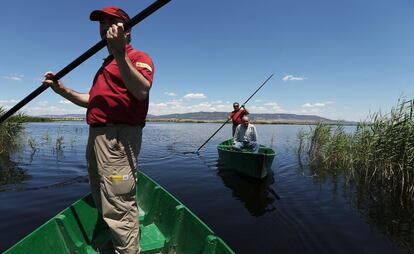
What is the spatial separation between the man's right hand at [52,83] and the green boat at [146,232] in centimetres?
178

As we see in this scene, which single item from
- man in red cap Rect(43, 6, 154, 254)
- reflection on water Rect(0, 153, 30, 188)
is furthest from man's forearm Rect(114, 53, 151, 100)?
reflection on water Rect(0, 153, 30, 188)

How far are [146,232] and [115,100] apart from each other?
2882 millimetres

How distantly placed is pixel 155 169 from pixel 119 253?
11.9 metres

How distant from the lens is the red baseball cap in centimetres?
309

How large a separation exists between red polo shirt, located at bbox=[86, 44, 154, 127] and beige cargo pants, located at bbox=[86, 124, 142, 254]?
0.34 feet

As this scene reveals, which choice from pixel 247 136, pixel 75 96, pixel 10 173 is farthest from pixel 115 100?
pixel 10 173

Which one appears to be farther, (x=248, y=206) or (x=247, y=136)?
(x=247, y=136)

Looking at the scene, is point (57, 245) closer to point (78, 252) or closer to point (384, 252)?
point (78, 252)

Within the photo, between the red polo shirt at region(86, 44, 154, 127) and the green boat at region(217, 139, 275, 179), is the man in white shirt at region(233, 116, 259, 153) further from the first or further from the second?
the red polo shirt at region(86, 44, 154, 127)

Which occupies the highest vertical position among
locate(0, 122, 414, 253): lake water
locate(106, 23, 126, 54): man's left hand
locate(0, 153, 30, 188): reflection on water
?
locate(106, 23, 126, 54): man's left hand

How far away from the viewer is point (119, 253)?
3379 millimetres

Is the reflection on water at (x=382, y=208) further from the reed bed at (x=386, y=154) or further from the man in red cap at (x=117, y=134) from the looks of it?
the man in red cap at (x=117, y=134)

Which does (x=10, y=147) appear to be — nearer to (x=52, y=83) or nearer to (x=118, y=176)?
(x=52, y=83)

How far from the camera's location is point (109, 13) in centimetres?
309
